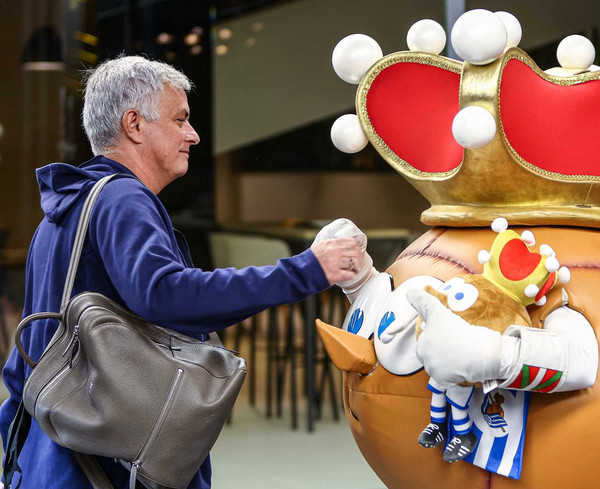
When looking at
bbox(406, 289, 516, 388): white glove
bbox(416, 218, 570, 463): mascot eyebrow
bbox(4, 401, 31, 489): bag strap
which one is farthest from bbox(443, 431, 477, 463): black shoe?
bbox(4, 401, 31, 489): bag strap

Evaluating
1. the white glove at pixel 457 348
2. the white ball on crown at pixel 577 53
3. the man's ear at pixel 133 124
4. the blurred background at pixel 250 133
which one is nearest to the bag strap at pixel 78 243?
the man's ear at pixel 133 124

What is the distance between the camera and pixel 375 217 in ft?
13.5

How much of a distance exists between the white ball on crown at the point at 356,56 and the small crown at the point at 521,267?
0.55 metres

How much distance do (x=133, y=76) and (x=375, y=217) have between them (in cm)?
234

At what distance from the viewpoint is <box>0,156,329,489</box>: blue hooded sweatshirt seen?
63.9 inches

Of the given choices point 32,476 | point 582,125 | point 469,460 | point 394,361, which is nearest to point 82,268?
point 32,476

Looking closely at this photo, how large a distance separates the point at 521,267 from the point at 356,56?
0.67m

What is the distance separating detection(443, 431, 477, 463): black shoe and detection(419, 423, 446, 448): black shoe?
3 cm

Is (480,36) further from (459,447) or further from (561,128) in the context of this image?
(459,447)

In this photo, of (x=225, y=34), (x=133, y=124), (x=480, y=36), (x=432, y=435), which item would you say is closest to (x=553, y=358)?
(x=432, y=435)

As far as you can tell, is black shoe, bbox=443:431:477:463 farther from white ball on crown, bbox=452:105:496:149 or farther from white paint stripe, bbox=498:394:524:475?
white ball on crown, bbox=452:105:496:149

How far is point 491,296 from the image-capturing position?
171cm

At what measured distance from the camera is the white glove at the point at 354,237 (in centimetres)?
197

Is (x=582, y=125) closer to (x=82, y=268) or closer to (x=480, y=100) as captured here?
(x=480, y=100)
